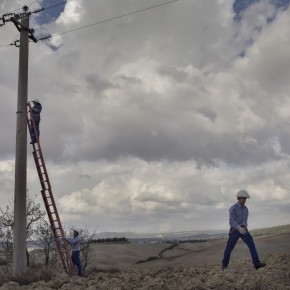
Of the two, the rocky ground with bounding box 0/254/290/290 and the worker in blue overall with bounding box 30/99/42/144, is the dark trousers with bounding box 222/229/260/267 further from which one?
Result: the worker in blue overall with bounding box 30/99/42/144

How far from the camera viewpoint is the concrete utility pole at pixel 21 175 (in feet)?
47.5

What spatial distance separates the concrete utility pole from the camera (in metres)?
14.5

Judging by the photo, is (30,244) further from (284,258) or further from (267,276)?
(267,276)

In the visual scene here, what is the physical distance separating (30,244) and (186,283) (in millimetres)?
15047

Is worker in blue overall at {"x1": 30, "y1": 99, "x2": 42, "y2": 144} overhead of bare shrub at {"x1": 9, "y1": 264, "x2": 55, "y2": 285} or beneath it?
overhead

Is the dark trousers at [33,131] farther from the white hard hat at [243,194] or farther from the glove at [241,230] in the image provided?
the glove at [241,230]

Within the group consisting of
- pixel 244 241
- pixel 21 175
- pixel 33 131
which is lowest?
pixel 244 241

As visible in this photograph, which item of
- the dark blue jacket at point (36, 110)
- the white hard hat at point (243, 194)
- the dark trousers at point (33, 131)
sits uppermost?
the dark blue jacket at point (36, 110)

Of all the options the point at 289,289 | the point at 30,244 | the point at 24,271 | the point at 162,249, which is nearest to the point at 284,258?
the point at 289,289

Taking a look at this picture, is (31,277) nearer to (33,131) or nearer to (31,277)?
(31,277)

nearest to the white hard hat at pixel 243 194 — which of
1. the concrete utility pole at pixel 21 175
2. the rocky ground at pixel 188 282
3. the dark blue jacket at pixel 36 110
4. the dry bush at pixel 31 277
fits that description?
the rocky ground at pixel 188 282

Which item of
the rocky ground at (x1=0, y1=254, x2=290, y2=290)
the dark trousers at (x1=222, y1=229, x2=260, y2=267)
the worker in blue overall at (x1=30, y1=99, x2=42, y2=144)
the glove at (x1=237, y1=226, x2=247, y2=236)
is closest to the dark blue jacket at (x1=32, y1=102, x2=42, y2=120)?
the worker in blue overall at (x1=30, y1=99, x2=42, y2=144)

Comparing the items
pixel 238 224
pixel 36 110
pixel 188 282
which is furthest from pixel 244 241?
pixel 36 110

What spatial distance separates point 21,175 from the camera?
48.7 feet
